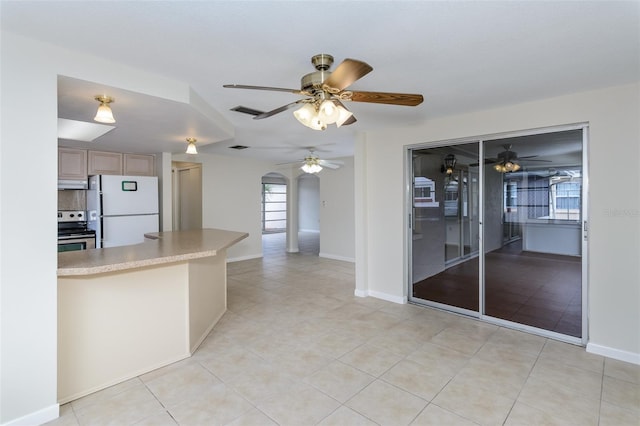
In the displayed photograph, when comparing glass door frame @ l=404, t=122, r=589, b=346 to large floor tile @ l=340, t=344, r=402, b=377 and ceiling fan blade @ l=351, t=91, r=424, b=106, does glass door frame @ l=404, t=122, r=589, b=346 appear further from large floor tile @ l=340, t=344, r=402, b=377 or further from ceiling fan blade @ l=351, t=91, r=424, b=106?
ceiling fan blade @ l=351, t=91, r=424, b=106

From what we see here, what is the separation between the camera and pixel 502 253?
3.81 metres

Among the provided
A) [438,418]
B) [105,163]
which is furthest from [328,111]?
[105,163]

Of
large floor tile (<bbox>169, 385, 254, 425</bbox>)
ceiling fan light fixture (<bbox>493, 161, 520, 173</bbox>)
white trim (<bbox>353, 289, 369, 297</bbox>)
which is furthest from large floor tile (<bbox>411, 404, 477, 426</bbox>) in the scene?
ceiling fan light fixture (<bbox>493, 161, 520, 173</bbox>)

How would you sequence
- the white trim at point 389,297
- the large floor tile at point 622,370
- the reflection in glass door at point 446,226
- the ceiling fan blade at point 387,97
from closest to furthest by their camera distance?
the ceiling fan blade at point 387,97 → the large floor tile at point 622,370 → the reflection in glass door at point 446,226 → the white trim at point 389,297

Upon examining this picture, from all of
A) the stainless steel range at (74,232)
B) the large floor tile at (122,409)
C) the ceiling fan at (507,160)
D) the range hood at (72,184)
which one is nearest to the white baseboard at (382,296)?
the ceiling fan at (507,160)

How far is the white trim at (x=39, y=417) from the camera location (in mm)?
1866

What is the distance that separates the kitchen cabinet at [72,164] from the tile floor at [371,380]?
3250mm

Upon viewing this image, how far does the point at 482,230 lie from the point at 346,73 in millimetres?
2759

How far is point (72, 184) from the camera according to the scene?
469cm

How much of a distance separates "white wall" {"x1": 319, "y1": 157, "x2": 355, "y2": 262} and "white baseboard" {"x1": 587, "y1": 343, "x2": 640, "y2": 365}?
4.58m

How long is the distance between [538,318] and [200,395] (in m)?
3.47

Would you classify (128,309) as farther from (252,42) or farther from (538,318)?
(538,318)

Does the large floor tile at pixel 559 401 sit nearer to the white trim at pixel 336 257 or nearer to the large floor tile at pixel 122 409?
the large floor tile at pixel 122 409

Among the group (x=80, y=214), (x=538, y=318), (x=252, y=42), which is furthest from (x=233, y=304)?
(x=538, y=318)
